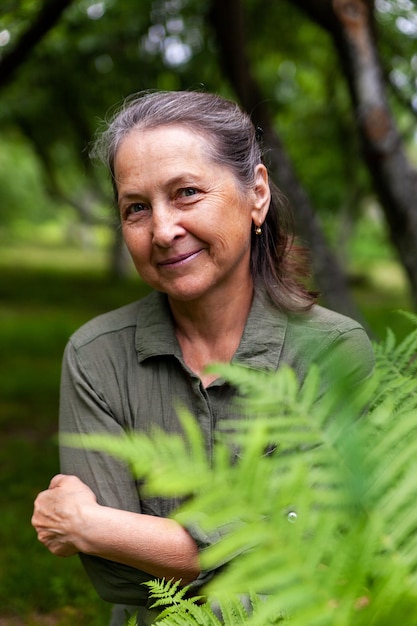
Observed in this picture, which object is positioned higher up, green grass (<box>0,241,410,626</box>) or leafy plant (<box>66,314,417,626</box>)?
leafy plant (<box>66,314,417,626</box>)

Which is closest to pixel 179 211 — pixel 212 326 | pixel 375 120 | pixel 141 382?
pixel 212 326

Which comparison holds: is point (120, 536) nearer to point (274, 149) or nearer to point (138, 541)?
point (138, 541)

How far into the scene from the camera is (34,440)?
643 centimetres

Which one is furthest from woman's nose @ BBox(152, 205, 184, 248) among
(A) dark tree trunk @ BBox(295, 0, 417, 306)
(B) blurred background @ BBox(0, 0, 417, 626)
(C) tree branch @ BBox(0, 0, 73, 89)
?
(C) tree branch @ BBox(0, 0, 73, 89)

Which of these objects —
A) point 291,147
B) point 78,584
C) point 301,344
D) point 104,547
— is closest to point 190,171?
point 301,344

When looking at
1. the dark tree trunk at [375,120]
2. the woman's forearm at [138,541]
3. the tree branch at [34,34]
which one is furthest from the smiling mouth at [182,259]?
the tree branch at [34,34]

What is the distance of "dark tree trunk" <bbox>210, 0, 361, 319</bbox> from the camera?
16.7 feet

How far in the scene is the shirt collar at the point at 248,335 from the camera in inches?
81.0

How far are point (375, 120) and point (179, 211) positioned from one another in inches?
108

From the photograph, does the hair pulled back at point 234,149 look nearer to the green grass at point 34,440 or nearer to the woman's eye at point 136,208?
the woman's eye at point 136,208

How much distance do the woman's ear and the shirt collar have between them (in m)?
0.22

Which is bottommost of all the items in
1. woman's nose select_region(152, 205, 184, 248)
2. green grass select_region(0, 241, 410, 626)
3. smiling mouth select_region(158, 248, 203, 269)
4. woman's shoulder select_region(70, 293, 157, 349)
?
green grass select_region(0, 241, 410, 626)

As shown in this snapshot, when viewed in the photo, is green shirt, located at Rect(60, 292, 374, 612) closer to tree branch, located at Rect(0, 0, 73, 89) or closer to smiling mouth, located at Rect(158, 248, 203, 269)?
smiling mouth, located at Rect(158, 248, 203, 269)

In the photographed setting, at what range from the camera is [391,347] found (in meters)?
1.88
